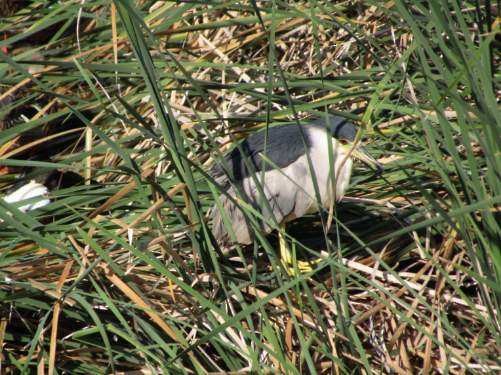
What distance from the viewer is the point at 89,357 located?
273 cm

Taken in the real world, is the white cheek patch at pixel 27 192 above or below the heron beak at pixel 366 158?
above

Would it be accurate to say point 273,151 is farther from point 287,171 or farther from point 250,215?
point 250,215

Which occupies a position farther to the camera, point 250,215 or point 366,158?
point 366,158

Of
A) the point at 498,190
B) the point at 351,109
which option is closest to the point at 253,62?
the point at 351,109

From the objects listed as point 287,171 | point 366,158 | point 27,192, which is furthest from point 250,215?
point 27,192

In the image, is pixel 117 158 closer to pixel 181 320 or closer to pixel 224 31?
pixel 224 31

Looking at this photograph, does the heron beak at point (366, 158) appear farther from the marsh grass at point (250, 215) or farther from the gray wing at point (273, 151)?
the gray wing at point (273, 151)

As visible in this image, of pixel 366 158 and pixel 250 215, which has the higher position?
pixel 250 215

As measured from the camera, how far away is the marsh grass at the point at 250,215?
6.83 feet

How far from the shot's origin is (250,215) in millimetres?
2297

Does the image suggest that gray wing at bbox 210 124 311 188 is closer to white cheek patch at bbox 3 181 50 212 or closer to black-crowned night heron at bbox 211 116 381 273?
black-crowned night heron at bbox 211 116 381 273

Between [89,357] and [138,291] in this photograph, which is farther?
[89,357]

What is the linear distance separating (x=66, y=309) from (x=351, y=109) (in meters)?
1.45

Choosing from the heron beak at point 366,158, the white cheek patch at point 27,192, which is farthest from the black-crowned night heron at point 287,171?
the white cheek patch at point 27,192
